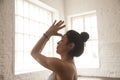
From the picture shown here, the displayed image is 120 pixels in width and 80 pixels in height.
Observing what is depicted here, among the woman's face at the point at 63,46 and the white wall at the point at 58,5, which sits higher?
the white wall at the point at 58,5

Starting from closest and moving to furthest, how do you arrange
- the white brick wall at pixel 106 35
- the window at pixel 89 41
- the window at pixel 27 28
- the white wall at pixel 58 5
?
the window at pixel 27 28
the white brick wall at pixel 106 35
the white wall at pixel 58 5
the window at pixel 89 41

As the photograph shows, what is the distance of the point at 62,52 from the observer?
4.97 feet

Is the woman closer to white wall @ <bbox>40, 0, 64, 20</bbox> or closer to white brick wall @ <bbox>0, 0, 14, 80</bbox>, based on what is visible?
white brick wall @ <bbox>0, 0, 14, 80</bbox>

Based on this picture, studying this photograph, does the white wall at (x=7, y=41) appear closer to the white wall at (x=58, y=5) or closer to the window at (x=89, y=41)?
the white wall at (x=58, y=5)

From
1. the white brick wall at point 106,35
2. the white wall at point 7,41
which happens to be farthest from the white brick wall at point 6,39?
the white brick wall at point 106,35

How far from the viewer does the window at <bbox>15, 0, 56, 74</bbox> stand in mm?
3777

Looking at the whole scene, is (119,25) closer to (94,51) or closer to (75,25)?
(94,51)

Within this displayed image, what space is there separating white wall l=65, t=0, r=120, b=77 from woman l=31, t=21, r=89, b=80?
3041 mm

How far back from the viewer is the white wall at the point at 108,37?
447 centimetres

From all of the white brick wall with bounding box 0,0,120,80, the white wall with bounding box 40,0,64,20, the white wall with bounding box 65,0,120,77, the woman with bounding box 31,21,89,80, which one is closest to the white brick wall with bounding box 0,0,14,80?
the white brick wall with bounding box 0,0,120,80

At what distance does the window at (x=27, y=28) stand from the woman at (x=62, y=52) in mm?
2172

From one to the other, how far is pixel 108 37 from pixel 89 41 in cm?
66

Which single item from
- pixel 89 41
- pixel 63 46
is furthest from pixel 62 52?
pixel 89 41

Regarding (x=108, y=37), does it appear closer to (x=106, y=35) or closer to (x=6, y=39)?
(x=106, y=35)
